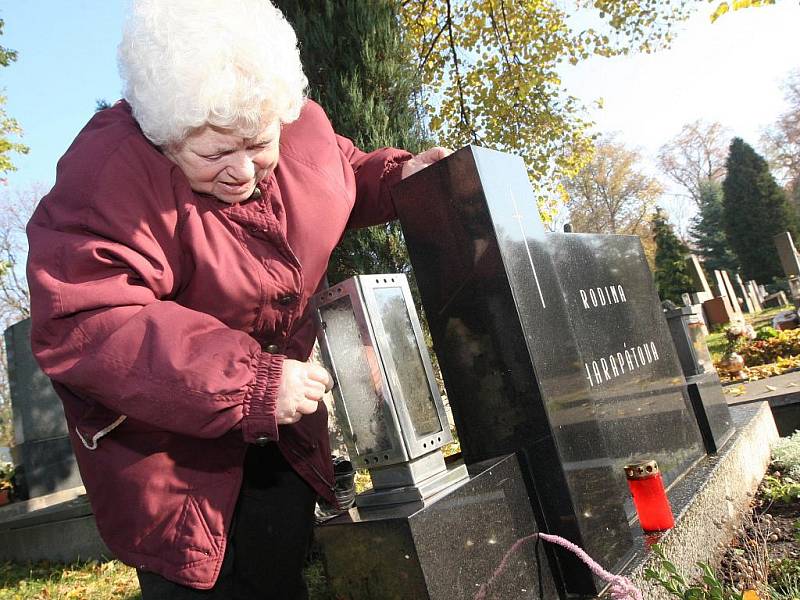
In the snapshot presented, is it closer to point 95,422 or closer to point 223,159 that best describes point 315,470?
point 95,422

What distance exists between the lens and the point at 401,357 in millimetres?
1817

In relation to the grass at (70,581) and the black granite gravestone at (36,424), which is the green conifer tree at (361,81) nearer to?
the grass at (70,581)

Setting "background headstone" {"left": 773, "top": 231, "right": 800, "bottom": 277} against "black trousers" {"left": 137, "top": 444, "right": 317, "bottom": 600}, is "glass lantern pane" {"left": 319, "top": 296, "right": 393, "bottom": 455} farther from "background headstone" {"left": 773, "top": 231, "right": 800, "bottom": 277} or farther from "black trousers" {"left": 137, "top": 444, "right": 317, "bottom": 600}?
"background headstone" {"left": 773, "top": 231, "right": 800, "bottom": 277}

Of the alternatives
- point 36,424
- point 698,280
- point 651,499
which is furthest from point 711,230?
point 651,499

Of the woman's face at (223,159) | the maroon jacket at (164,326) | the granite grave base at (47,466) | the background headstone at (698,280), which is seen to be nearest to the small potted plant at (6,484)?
the granite grave base at (47,466)

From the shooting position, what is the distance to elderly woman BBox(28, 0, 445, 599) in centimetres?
125

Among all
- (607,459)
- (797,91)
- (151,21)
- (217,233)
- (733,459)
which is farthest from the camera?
(797,91)

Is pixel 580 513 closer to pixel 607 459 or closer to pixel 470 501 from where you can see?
pixel 607 459

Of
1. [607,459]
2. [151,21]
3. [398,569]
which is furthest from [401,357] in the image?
[151,21]

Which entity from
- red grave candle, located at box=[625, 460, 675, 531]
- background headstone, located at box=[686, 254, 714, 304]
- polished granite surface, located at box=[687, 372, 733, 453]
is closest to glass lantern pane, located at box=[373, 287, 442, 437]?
red grave candle, located at box=[625, 460, 675, 531]

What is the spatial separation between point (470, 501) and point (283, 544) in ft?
1.63

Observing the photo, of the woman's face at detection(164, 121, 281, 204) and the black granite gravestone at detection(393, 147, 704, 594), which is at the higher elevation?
the woman's face at detection(164, 121, 281, 204)

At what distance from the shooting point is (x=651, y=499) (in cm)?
226

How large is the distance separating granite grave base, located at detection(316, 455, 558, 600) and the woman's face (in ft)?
2.78
